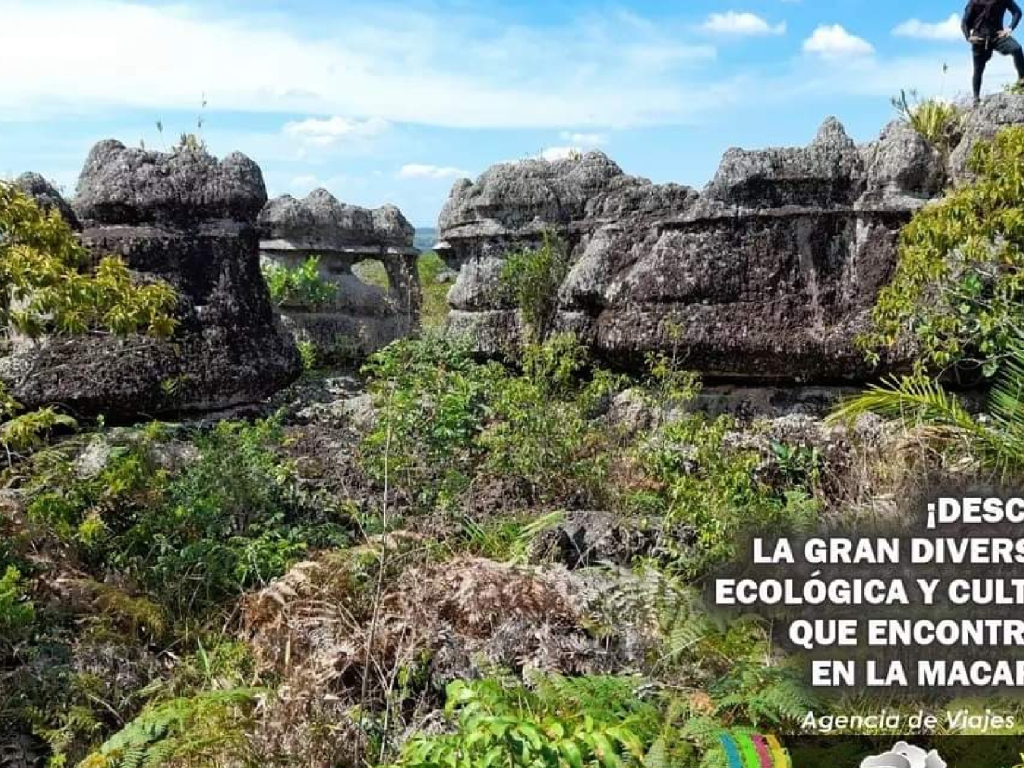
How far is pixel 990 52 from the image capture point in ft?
27.8

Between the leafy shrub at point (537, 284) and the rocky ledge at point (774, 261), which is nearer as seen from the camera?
the rocky ledge at point (774, 261)

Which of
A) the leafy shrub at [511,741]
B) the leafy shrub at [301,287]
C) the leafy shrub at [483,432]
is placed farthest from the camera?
the leafy shrub at [301,287]

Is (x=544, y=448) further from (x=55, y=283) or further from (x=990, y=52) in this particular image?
(x=990, y=52)

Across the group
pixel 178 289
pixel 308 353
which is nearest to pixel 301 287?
pixel 308 353

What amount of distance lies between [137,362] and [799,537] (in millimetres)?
4042

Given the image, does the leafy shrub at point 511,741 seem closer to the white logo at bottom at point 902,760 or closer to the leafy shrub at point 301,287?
the white logo at bottom at point 902,760

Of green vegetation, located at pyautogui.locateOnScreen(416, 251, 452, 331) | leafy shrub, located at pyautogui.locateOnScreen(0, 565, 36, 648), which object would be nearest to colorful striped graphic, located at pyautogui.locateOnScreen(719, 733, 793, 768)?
leafy shrub, located at pyautogui.locateOnScreen(0, 565, 36, 648)

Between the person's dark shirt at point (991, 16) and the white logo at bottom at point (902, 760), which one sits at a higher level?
the person's dark shirt at point (991, 16)

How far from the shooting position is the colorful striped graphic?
3.47m

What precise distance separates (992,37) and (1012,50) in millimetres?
172

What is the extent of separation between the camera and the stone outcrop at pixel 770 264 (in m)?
7.27

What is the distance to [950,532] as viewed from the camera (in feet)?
16.1

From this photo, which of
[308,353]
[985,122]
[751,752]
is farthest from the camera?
[308,353]

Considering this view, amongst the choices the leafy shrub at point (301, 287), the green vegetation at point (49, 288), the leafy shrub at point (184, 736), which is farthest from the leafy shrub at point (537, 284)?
the leafy shrub at point (184, 736)
